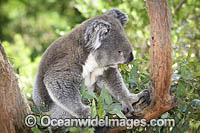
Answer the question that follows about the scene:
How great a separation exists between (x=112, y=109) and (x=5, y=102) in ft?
2.81

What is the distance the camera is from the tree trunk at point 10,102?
243 cm

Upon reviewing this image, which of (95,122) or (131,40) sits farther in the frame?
(131,40)

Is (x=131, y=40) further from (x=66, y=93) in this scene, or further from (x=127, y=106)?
(x=66, y=93)

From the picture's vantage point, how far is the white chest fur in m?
3.05

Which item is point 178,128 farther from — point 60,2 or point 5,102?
point 60,2

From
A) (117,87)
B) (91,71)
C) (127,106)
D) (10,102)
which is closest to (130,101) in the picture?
(127,106)

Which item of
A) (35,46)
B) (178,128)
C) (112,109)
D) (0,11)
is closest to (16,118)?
(112,109)

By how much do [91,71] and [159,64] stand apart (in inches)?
38.3

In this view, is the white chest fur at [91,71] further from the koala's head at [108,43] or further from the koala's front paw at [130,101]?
the koala's front paw at [130,101]

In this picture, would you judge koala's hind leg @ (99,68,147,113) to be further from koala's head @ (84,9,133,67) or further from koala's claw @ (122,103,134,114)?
koala's head @ (84,9,133,67)

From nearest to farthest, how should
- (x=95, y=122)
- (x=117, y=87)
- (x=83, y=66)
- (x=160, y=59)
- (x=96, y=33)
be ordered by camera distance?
(x=160, y=59) < (x=95, y=122) < (x=96, y=33) < (x=83, y=66) < (x=117, y=87)

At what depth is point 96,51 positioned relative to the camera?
3.04m

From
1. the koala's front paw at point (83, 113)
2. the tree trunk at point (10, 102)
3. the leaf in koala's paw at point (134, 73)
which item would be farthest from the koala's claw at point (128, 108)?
the tree trunk at point (10, 102)

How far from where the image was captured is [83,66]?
3.03 meters
